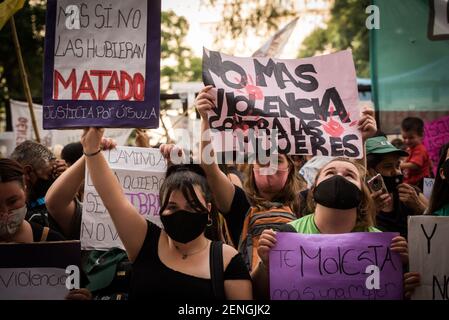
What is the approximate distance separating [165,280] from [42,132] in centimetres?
679

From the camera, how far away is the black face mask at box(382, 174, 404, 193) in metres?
4.73

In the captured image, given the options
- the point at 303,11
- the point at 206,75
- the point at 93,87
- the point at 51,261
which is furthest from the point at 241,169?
the point at 303,11

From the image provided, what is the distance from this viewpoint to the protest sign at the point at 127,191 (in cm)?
443

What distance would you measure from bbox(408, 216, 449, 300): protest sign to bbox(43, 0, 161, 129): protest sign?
1.66m

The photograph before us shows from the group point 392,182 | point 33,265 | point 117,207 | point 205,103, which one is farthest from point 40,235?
point 392,182

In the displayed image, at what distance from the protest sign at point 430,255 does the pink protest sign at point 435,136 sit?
11.2ft

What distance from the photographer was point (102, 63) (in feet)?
12.8

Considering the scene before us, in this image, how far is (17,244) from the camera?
3494 mm

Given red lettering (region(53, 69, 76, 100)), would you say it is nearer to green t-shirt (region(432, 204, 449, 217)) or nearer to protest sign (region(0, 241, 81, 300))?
protest sign (region(0, 241, 81, 300))

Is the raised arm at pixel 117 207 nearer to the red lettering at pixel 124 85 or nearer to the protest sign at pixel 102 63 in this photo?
the protest sign at pixel 102 63

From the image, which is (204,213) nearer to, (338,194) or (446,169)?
(338,194)

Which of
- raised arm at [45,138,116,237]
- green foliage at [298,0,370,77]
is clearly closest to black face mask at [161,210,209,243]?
raised arm at [45,138,116,237]

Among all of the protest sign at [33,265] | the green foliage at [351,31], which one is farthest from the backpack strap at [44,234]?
the green foliage at [351,31]
